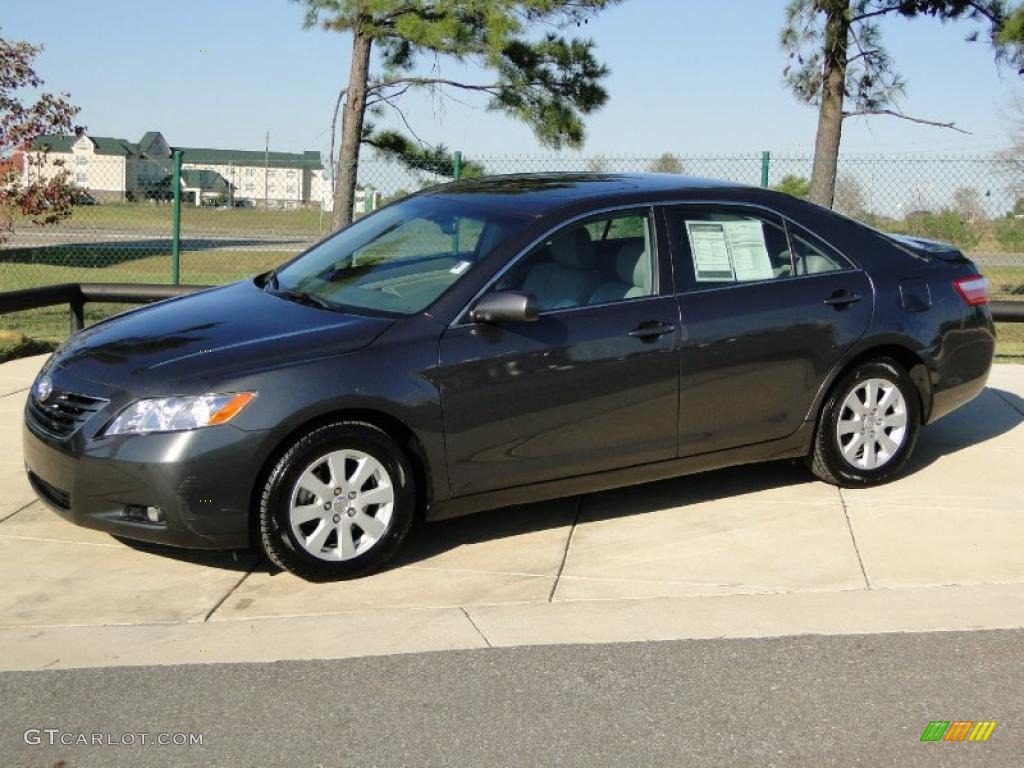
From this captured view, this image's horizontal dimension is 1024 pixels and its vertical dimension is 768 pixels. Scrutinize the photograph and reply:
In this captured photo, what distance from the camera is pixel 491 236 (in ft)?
20.2

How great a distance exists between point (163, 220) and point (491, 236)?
12.4 m

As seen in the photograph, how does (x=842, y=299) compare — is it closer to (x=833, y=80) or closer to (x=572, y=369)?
(x=572, y=369)

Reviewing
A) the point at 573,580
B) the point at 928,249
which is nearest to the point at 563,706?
the point at 573,580

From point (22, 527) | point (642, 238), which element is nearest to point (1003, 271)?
point (642, 238)

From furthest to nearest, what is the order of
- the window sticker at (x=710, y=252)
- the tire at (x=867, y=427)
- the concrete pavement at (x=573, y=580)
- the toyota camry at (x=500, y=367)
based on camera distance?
the tire at (x=867, y=427), the window sticker at (x=710, y=252), the toyota camry at (x=500, y=367), the concrete pavement at (x=573, y=580)

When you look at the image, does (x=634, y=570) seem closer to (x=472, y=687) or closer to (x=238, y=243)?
(x=472, y=687)

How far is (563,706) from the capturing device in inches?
173

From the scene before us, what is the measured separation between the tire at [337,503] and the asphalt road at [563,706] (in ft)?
2.60

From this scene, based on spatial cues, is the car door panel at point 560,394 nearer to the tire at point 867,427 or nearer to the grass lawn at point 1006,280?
the tire at point 867,427

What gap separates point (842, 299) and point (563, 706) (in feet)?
10.4

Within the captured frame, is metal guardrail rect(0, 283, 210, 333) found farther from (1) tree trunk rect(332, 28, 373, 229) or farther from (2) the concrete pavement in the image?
(1) tree trunk rect(332, 28, 373, 229)

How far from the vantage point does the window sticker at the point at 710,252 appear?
6.49 metres

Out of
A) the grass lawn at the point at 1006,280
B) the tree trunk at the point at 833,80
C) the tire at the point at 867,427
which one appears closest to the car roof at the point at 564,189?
the tire at the point at 867,427

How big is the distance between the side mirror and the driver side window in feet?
0.55
